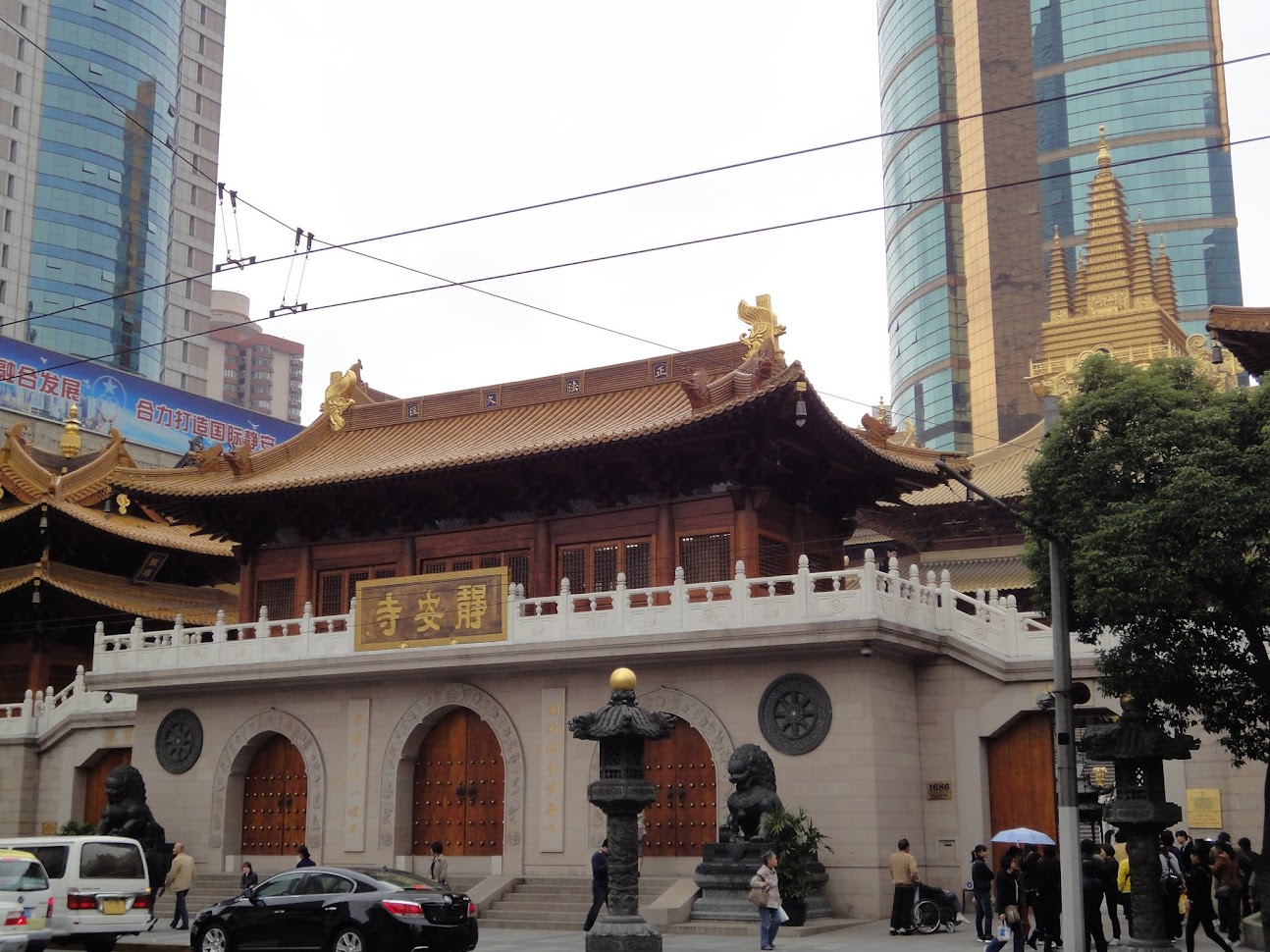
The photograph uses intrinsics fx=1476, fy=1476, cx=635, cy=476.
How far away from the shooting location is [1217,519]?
1680 cm

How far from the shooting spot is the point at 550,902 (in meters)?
24.7

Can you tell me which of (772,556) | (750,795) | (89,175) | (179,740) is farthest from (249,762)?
(89,175)

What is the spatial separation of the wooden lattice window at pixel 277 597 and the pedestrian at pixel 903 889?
15088 mm

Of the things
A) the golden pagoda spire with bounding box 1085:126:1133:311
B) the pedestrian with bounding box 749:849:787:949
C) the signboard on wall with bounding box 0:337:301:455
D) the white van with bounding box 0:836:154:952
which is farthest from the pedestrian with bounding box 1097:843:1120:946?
the signboard on wall with bounding box 0:337:301:455

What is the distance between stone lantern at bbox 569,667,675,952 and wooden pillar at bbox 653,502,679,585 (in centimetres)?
872

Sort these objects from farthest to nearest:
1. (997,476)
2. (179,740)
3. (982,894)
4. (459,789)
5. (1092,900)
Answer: (997,476) → (179,740) → (459,789) → (982,894) → (1092,900)

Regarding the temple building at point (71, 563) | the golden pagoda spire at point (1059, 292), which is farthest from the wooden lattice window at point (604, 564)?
the golden pagoda spire at point (1059, 292)

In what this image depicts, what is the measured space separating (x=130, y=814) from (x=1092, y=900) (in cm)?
1868

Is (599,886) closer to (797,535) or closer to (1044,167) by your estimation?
(797,535)

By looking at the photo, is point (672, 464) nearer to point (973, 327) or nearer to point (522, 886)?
point (522, 886)

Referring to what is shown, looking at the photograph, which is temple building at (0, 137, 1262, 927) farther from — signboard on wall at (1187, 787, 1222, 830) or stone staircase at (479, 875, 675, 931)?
stone staircase at (479, 875, 675, 931)

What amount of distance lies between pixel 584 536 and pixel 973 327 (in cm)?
7413

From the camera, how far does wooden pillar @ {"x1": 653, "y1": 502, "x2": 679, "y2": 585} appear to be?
1073 inches

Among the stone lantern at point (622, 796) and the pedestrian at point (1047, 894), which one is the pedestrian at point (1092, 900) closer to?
the pedestrian at point (1047, 894)
